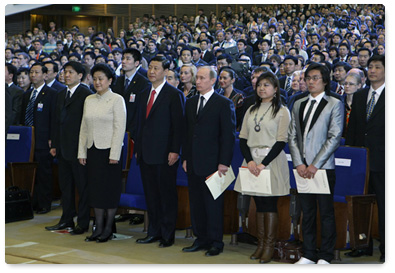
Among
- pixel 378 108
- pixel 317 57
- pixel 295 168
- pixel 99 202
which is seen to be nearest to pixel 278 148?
pixel 295 168

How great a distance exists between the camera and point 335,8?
1292 cm

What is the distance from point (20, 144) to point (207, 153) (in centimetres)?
204

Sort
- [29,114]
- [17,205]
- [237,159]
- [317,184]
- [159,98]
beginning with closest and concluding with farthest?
1. [317,184]
2. [159,98]
3. [237,159]
4. [17,205]
5. [29,114]

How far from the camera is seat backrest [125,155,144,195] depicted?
4.24m

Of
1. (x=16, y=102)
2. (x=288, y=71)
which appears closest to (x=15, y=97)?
(x=16, y=102)

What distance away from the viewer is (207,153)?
3.51 m

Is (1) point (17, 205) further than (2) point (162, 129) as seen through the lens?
Yes

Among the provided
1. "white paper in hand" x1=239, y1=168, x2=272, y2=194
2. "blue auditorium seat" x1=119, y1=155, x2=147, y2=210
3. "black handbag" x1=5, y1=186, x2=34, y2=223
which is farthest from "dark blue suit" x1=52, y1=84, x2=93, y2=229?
"white paper in hand" x1=239, y1=168, x2=272, y2=194

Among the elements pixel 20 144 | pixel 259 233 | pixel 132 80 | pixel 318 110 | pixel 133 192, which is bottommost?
pixel 259 233

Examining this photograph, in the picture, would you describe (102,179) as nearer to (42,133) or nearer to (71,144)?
(71,144)

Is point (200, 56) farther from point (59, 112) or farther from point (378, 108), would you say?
point (378, 108)

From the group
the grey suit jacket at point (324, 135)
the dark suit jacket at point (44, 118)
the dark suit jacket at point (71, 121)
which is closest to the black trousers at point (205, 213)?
the grey suit jacket at point (324, 135)

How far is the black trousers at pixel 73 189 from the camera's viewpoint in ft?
13.4

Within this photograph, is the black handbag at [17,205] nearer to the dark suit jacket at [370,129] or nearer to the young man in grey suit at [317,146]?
the young man in grey suit at [317,146]
